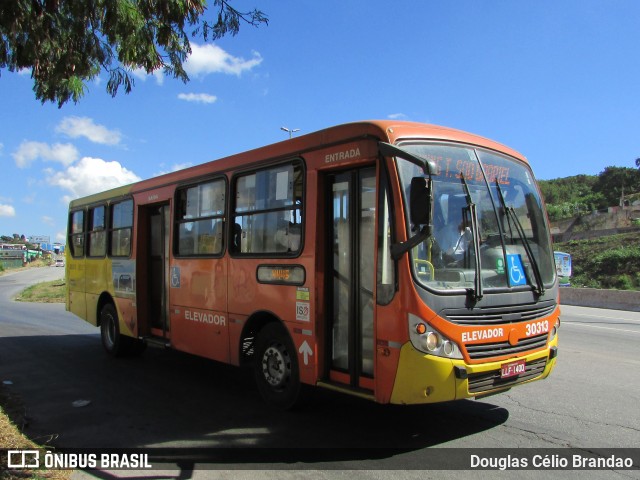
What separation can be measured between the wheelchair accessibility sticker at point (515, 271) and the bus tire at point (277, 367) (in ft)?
7.67

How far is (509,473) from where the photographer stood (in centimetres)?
409

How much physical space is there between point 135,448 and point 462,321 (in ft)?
10.8

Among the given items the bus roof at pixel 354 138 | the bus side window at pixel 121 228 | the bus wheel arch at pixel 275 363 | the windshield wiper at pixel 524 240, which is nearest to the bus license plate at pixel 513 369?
the windshield wiper at pixel 524 240

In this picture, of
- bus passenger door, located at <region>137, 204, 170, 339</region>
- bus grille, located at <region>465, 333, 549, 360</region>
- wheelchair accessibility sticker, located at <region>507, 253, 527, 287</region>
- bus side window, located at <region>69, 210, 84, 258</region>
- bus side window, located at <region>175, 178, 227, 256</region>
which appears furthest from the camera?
bus side window, located at <region>69, 210, 84, 258</region>

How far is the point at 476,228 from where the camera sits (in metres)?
4.78

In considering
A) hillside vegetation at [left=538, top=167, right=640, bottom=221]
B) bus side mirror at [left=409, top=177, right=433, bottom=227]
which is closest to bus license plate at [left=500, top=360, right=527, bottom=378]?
A: bus side mirror at [left=409, top=177, right=433, bottom=227]

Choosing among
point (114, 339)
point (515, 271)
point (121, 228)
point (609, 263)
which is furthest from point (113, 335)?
point (609, 263)

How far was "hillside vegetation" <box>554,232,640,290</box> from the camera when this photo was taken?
31.3 metres

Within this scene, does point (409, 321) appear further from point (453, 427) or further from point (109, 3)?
point (109, 3)

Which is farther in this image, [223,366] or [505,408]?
[223,366]

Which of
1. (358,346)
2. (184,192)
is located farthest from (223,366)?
(358,346)

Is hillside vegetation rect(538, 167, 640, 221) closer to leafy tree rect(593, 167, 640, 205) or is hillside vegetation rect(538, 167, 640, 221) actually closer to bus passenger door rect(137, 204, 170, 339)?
leafy tree rect(593, 167, 640, 205)

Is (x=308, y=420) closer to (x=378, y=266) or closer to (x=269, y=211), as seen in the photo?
(x=378, y=266)

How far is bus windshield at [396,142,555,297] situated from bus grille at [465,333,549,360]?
47 centimetres
